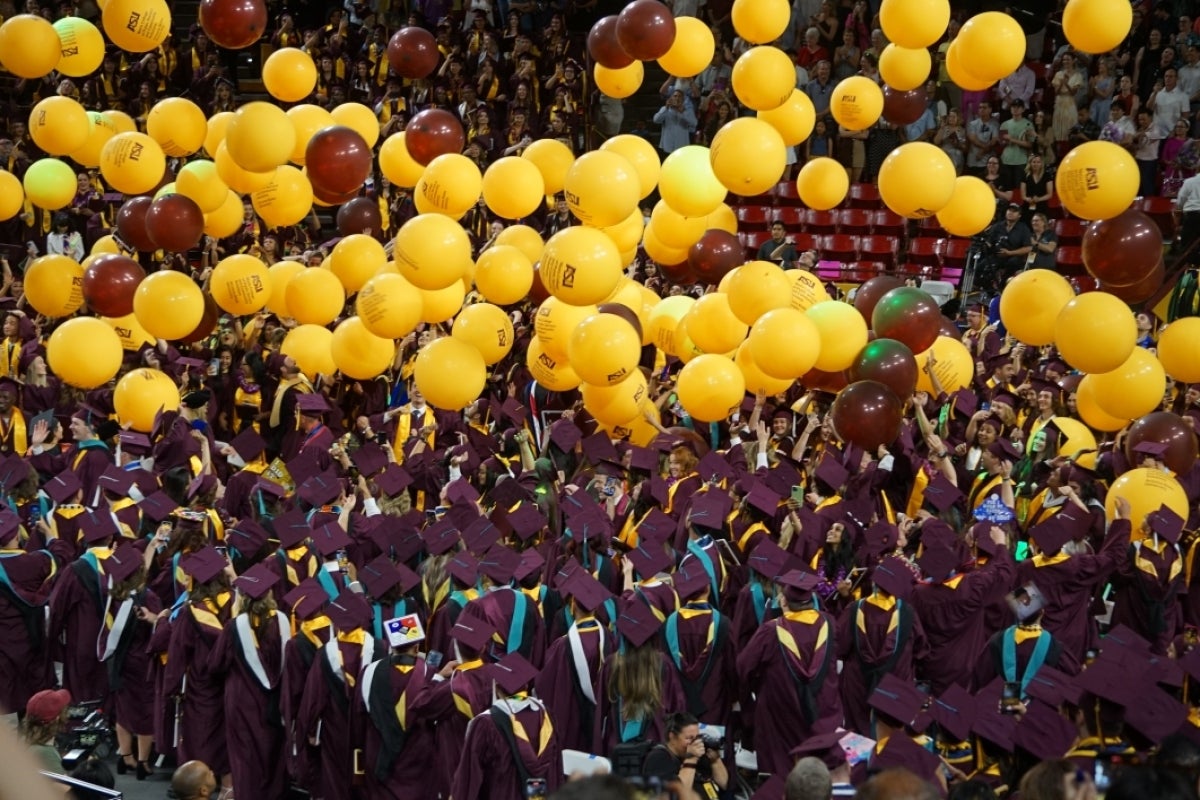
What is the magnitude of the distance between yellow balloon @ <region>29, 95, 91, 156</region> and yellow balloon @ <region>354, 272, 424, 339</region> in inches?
109

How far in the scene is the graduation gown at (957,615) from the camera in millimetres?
6840

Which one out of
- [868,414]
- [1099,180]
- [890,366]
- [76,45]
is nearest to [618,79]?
[890,366]

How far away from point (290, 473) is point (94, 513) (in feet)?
5.77

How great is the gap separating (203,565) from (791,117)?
4.55 metres

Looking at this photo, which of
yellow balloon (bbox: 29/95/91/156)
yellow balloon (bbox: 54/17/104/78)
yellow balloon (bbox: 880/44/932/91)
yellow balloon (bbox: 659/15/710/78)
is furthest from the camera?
yellow balloon (bbox: 29/95/91/156)

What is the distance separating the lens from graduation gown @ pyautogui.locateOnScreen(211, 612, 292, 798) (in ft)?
21.6

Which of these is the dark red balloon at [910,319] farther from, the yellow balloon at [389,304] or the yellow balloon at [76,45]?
the yellow balloon at [76,45]

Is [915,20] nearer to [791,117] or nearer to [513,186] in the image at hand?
[791,117]

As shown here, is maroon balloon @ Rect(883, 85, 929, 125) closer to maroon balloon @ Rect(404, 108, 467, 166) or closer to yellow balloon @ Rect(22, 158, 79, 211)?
maroon balloon @ Rect(404, 108, 467, 166)

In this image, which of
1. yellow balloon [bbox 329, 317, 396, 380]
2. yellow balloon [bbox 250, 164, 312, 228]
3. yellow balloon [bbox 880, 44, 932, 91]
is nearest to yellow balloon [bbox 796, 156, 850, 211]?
yellow balloon [bbox 880, 44, 932, 91]

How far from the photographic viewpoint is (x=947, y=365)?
911 centimetres

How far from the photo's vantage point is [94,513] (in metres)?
7.59

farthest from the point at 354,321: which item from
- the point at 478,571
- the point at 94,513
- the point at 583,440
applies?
the point at 478,571

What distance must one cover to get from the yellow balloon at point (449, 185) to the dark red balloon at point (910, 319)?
275cm
